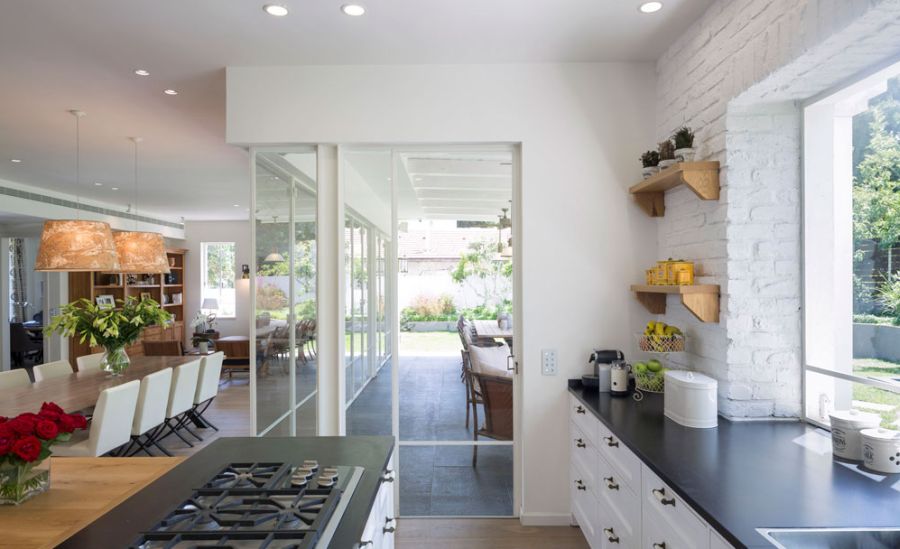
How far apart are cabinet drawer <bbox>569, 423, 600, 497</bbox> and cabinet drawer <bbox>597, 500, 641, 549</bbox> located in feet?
0.45

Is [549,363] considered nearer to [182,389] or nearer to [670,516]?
[670,516]

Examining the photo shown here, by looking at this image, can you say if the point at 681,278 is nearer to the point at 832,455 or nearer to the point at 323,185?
the point at 832,455

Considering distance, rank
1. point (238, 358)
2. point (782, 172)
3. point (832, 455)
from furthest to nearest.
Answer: point (238, 358) < point (782, 172) < point (832, 455)

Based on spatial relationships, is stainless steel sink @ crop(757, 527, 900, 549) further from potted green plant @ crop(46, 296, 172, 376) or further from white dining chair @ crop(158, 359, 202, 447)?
potted green plant @ crop(46, 296, 172, 376)

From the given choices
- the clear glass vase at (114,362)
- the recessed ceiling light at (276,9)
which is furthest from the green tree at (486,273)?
the clear glass vase at (114,362)

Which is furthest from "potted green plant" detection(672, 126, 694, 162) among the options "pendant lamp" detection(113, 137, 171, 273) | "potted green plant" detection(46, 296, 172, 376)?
"pendant lamp" detection(113, 137, 171, 273)

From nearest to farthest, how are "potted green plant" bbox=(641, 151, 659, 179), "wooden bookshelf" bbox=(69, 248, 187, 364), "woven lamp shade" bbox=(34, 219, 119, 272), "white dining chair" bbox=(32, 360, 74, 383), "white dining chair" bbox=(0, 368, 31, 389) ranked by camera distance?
→ "potted green plant" bbox=(641, 151, 659, 179)
"woven lamp shade" bbox=(34, 219, 119, 272)
"white dining chair" bbox=(0, 368, 31, 389)
"white dining chair" bbox=(32, 360, 74, 383)
"wooden bookshelf" bbox=(69, 248, 187, 364)

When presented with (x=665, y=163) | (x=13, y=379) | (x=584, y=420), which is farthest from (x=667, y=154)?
(x=13, y=379)

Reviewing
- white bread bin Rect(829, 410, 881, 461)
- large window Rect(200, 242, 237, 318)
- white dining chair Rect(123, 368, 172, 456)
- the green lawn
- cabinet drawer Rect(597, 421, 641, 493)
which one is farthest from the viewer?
large window Rect(200, 242, 237, 318)

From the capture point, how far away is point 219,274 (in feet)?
35.7

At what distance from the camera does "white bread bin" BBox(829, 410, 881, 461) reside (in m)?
1.79

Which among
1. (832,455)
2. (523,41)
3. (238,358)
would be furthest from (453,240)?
(238,358)

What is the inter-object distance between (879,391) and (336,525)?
6.67 feet

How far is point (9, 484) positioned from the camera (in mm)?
1532
